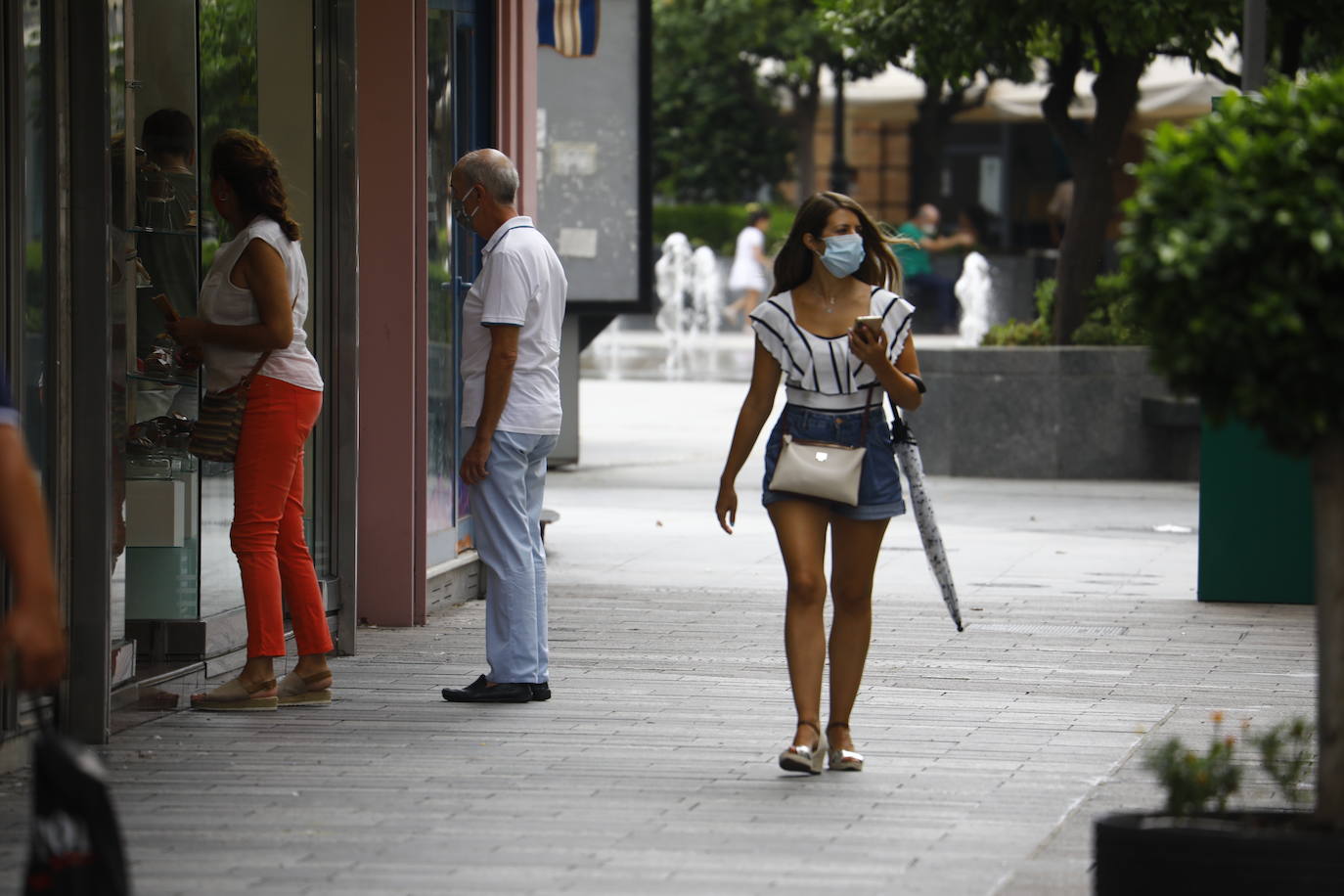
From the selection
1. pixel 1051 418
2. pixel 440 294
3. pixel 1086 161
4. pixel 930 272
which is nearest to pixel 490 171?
pixel 440 294

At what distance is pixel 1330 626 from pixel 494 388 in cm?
349

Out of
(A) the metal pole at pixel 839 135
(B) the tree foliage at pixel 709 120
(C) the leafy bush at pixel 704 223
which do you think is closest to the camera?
(A) the metal pole at pixel 839 135

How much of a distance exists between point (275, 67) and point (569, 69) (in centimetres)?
647

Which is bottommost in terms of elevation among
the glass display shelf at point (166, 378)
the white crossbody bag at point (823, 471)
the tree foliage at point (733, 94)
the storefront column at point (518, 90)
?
the white crossbody bag at point (823, 471)

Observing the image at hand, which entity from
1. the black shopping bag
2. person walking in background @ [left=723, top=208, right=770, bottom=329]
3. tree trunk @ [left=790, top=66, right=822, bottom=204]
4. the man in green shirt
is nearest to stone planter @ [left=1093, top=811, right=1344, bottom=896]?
the black shopping bag

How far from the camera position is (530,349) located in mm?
7352

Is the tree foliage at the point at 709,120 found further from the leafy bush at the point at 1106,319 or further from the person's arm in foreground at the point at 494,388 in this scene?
the person's arm in foreground at the point at 494,388

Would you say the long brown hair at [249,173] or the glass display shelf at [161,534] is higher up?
the long brown hair at [249,173]

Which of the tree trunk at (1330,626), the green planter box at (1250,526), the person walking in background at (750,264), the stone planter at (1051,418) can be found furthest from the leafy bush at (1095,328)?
the person walking in background at (750,264)

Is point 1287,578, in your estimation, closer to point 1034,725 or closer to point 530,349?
point 1034,725

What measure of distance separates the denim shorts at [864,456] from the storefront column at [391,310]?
3.15 metres

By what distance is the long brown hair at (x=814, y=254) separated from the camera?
635 cm

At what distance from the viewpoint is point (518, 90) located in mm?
10297

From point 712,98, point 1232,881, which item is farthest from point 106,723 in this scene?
point 712,98
